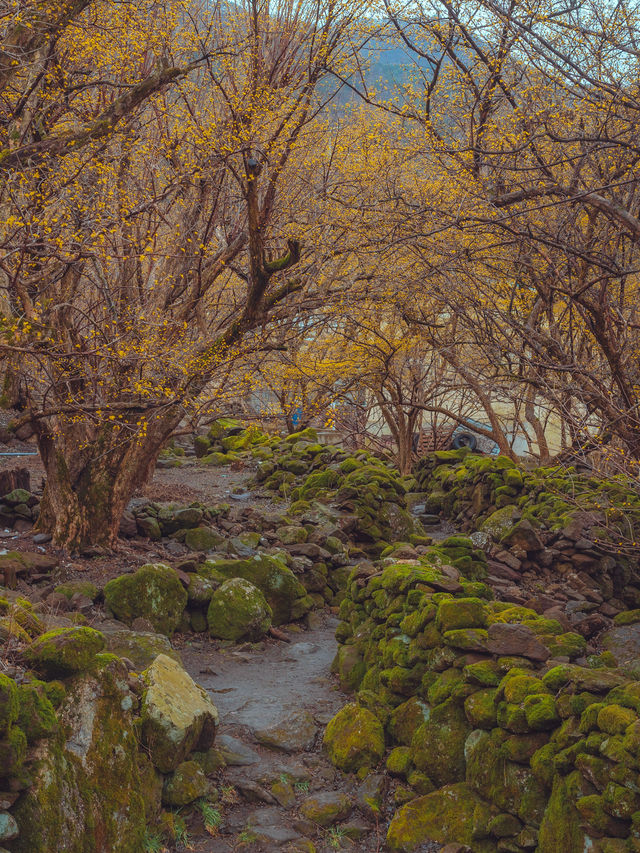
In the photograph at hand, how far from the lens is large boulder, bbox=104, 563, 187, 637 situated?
25.6 feet

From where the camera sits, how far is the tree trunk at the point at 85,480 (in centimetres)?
915

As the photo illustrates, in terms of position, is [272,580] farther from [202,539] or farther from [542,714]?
[542,714]

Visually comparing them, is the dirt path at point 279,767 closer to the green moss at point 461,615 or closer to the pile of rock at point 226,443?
the green moss at point 461,615

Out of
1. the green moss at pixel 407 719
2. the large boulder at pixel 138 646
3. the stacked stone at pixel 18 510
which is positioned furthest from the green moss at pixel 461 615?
the stacked stone at pixel 18 510

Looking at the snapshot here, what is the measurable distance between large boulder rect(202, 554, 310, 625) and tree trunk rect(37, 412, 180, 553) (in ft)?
5.22

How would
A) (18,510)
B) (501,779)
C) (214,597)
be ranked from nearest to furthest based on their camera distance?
(501,779), (214,597), (18,510)

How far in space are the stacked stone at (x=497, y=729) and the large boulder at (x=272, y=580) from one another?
2729 mm

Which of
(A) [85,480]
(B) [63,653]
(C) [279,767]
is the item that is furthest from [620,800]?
(A) [85,480]

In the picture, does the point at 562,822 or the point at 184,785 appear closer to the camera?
the point at 562,822

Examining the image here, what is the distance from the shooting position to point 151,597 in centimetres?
802

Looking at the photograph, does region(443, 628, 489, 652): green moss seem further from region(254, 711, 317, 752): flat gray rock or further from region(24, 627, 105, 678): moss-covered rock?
region(24, 627, 105, 678): moss-covered rock

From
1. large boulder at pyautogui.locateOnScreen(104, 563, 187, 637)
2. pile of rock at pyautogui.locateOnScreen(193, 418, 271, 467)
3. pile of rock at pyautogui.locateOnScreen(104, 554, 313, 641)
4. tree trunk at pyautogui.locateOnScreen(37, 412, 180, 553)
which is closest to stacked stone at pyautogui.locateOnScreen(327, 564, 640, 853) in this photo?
pile of rock at pyautogui.locateOnScreen(104, 554, 313, 641)

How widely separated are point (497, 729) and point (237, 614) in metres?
4.44

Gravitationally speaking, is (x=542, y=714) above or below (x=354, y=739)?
above
